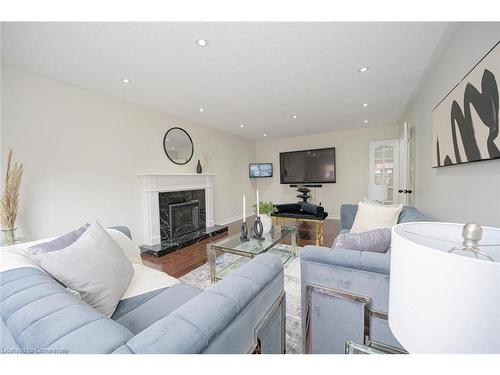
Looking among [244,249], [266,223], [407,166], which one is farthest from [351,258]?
[407,166]

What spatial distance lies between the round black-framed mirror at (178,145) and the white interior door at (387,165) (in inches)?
172

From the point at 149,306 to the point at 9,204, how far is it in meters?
1.99

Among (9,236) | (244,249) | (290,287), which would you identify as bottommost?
(290,287)

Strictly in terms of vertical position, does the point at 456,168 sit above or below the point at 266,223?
above

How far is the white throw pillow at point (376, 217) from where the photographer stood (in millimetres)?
2092

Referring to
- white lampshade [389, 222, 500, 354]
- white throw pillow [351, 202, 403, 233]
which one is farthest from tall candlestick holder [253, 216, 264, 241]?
white lampshade [389, 222, 500, 354]

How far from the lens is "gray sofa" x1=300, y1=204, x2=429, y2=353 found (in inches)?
40.9

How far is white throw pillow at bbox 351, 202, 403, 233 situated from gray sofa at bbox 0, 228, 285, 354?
1.67 meters

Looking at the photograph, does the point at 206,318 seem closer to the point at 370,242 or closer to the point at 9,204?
the point at 370,242

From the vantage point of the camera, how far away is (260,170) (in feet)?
20.1

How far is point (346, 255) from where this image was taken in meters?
1.13

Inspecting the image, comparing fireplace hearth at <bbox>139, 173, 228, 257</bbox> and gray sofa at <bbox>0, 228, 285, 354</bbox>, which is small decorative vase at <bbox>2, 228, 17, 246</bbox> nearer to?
fireplace hearth at <bbox>139, 173, 228, 257</bbox>

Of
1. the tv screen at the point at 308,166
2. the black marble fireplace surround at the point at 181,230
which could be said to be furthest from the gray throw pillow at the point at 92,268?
the tv screen at the point at 308,166

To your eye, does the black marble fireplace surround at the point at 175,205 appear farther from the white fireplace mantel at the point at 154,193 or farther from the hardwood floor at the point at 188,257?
the hardwood floor at the point at 188,257
